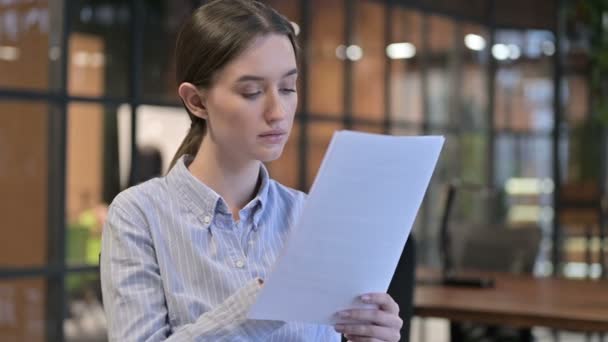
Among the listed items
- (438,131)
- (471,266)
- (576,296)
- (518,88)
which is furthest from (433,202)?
(576,296)

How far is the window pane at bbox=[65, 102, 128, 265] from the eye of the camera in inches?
173

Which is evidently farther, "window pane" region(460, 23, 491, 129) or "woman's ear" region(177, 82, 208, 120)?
"window pane" region(460, 23, 491, 129)

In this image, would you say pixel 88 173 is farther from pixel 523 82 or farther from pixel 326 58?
pixel 523 82

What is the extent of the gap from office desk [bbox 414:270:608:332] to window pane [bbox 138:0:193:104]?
6.48 ft

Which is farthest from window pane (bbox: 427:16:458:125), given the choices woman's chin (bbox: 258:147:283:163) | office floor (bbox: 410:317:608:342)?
woman's chin (bbox: 258:147:283:163)

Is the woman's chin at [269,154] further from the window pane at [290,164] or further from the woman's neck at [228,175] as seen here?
the window pane at [290,164]

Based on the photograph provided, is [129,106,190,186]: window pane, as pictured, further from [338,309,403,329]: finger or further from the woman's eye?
[338,309,403,329]: finger

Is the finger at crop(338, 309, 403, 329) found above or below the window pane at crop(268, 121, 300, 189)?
below

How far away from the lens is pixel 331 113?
6.32 m

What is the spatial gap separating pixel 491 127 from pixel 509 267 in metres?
4.11

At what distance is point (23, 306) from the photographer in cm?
419

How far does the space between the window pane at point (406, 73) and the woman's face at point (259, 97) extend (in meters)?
5.55

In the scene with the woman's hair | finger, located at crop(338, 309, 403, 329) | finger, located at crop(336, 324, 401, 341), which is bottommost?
finger, located at crop(336, 324, 401, 341)

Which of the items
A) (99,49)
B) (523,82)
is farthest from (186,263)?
(523,82)
